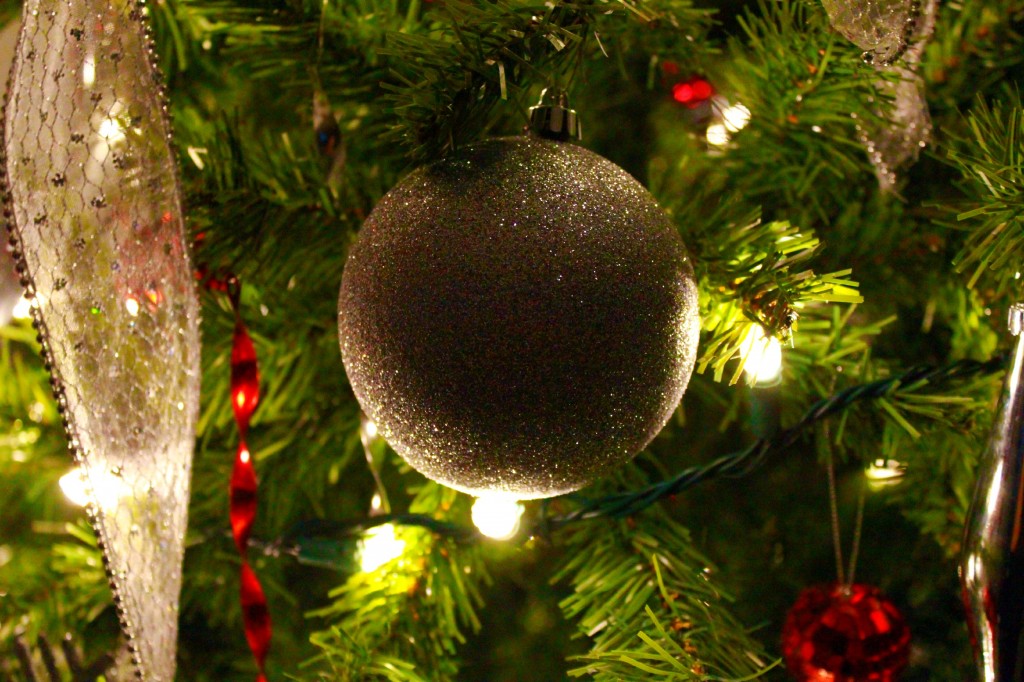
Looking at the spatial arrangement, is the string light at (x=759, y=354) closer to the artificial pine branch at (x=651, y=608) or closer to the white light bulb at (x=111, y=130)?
the artificial pine branch at (x=651, y=608)

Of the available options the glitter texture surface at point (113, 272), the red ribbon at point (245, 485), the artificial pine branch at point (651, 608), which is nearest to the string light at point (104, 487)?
the glitter texture surface at point (113, 272)

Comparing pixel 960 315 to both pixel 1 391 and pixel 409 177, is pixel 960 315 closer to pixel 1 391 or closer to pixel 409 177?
pixel 409 177

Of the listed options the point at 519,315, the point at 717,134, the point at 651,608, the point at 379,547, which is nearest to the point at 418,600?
the point at 379,547

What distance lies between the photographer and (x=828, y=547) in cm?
73

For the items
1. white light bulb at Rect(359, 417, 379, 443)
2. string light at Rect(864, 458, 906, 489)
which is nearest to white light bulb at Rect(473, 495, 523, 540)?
white light bulb at Rect(359, 417, 379, 443)

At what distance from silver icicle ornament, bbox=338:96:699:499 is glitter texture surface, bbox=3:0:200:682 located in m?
0.13

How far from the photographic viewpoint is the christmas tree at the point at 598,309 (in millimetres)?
392

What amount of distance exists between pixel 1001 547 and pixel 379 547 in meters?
0.36

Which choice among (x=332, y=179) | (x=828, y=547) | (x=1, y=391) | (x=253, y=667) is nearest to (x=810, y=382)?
(x=828, y=547)

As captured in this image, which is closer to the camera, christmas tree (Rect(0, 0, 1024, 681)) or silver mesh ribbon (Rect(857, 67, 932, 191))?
christmas tree (Rect(0, 0, 1024, 681))

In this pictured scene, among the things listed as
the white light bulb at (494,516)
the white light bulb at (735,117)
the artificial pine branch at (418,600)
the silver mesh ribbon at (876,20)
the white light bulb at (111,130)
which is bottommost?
the artificial pine branch at (418,600)

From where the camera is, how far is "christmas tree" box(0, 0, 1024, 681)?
0.39 meters

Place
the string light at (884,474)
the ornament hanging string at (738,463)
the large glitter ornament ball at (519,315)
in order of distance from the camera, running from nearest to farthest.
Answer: the large glitter ornament ball at (519,315)
the ornament hanging string at (738,463)
the string light at (884,474)

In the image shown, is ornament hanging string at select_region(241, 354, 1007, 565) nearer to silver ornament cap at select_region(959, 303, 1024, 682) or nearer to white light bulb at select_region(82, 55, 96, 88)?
silver ornament cap at select_region(959, 303, 1024, 682)
